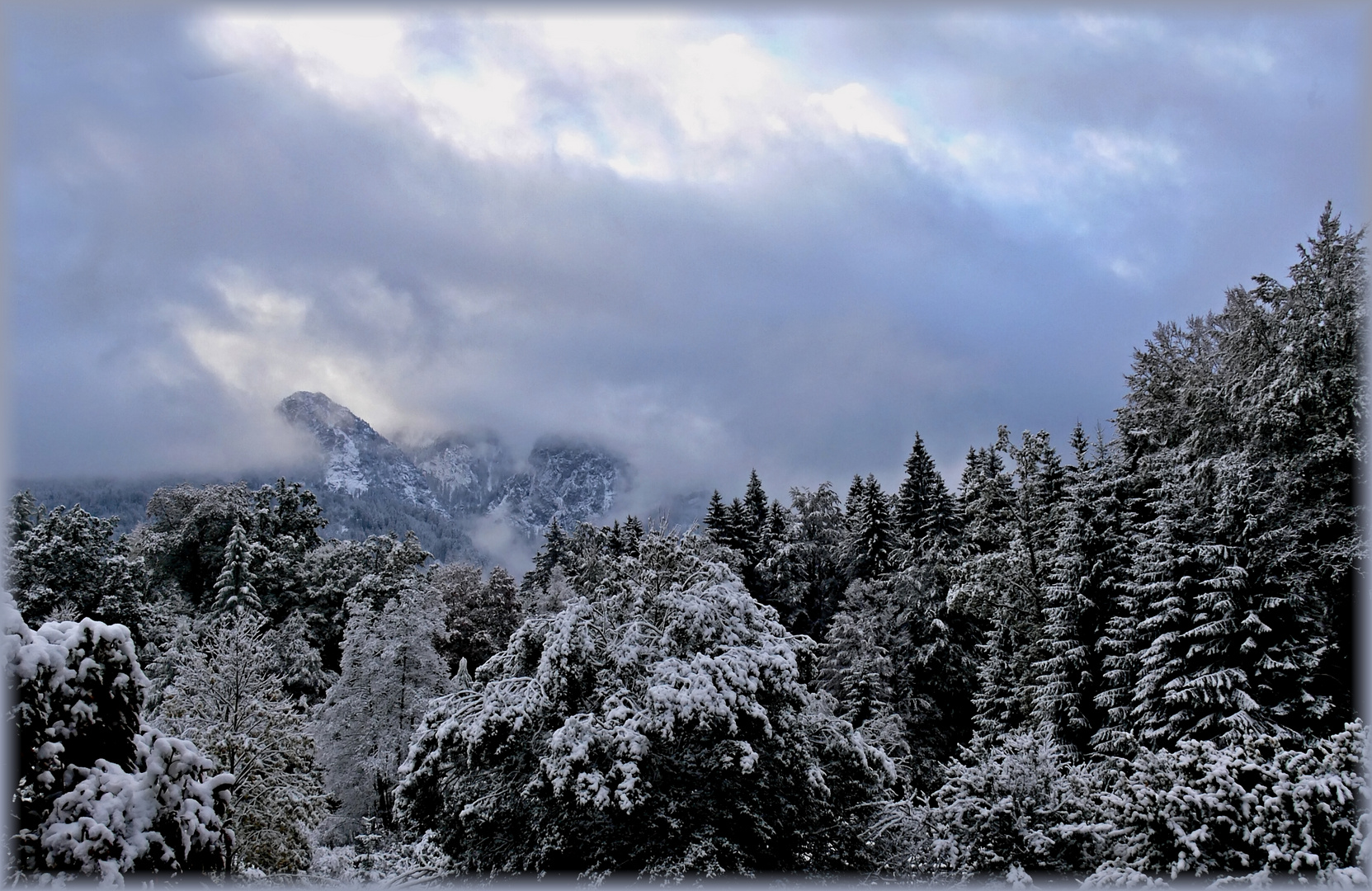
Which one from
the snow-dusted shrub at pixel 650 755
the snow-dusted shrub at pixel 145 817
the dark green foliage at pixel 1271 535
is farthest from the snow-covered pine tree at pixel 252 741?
the dark green foliage at pixel 1271 535

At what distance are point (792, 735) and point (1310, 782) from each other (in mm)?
6393

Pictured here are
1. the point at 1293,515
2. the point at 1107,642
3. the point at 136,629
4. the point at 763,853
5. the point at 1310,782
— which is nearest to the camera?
the point at 1310,782

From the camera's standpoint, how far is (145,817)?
17.8 feet

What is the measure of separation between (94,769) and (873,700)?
2574cm

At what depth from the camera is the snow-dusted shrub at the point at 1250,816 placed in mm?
8109

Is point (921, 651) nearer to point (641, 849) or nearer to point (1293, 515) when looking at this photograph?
point (1293, 515)

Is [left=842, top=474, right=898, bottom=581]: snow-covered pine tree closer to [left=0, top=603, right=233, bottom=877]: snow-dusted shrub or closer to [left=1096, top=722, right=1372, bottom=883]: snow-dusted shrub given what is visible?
[left=1096, top=722, right=1372, bottom=883]: snow-dusted shrub

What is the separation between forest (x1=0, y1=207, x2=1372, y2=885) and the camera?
7.89m

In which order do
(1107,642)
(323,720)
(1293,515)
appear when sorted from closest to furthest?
1. (1293,515)
2. (1107,642)
3. (323,720)

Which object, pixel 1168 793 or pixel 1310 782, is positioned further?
pixel 1168 793

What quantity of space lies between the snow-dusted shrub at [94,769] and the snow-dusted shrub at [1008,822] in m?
8.71

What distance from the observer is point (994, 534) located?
2642 cm

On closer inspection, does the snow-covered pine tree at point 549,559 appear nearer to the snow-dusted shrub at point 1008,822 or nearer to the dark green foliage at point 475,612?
the dark green foliage at point 475,612

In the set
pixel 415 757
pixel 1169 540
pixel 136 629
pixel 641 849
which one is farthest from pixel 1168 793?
pixel 136 629
